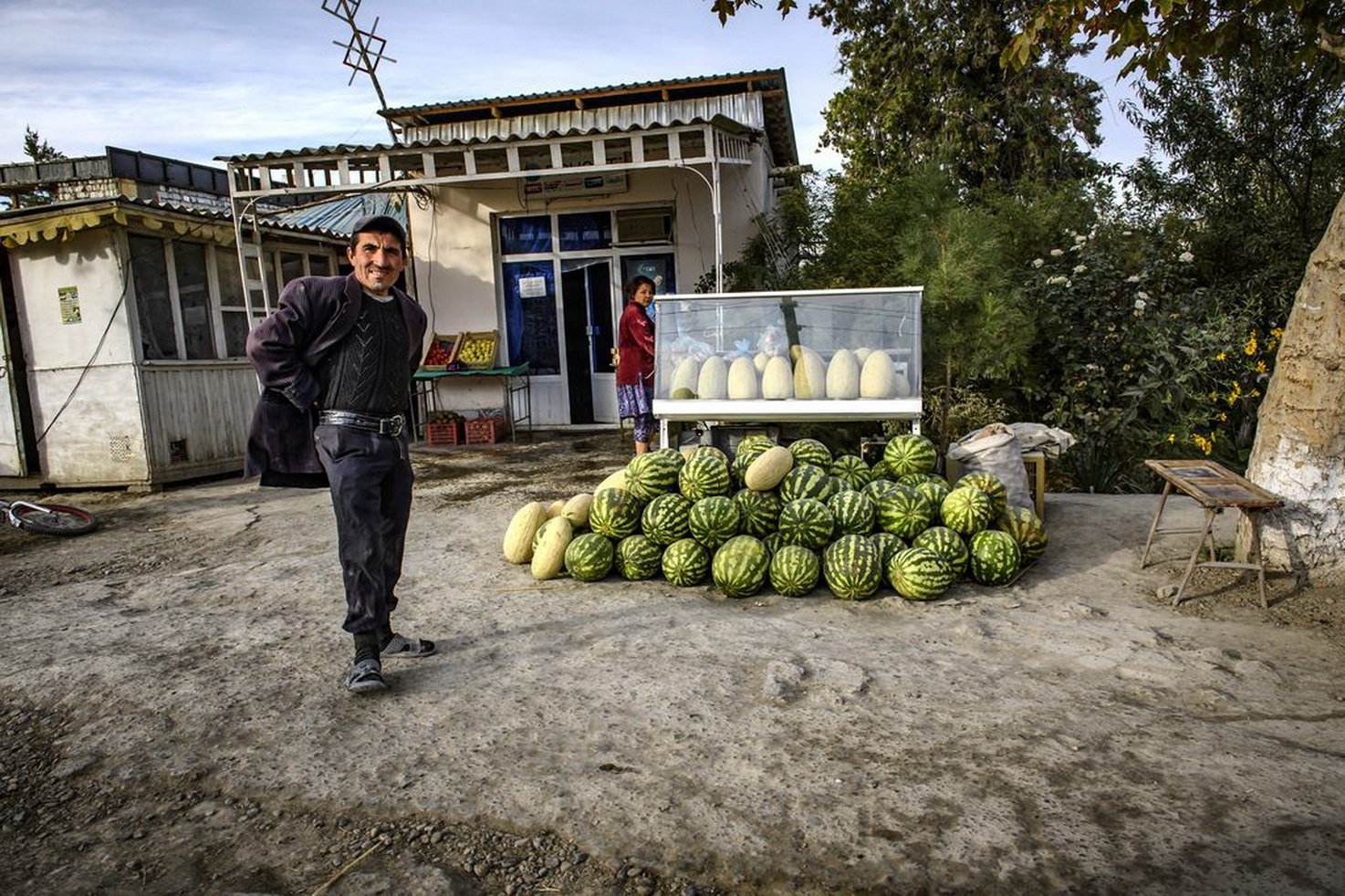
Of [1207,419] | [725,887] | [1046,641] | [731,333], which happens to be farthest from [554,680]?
[1207,419]

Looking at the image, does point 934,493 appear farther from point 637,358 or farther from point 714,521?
point 637,358

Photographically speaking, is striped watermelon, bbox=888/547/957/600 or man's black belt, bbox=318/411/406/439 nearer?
man's black belt, bbox=318/411/406/439

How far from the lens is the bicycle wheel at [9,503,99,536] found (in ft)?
23.0

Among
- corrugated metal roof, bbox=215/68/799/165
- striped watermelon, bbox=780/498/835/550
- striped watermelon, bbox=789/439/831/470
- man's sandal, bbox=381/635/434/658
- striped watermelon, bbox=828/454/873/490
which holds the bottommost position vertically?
man's sandal, bbox=381/635/434/658

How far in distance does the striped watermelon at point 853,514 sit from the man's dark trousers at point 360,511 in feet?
8.26

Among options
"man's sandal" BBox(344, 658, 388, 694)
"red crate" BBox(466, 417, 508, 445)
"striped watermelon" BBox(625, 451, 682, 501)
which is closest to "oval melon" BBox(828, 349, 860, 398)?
"striped watermelon" BBox(625, 451, 682, 501)

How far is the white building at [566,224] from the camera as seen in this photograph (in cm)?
1080

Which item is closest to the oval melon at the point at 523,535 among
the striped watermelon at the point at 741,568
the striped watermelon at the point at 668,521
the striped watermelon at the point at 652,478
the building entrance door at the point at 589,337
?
the striped watermelon at the point at 652,478

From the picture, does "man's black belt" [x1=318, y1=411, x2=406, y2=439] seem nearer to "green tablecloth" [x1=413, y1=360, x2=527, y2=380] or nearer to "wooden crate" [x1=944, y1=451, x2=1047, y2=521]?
"wooden crate" [x1=944, y1=451, x2=1047, y2=521]

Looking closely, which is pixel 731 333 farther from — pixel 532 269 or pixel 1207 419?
pixel 532 269

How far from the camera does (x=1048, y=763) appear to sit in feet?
9.18

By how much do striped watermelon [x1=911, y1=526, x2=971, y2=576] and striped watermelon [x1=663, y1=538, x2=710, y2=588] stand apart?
1226mm

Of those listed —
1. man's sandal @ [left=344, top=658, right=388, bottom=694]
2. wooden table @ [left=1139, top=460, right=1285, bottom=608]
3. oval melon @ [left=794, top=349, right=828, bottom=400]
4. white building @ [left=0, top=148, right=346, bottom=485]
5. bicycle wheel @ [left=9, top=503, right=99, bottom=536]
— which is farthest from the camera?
white building @ [left=0, top=148, right=346, bottom=485]

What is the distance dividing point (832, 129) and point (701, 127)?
1326 cm
